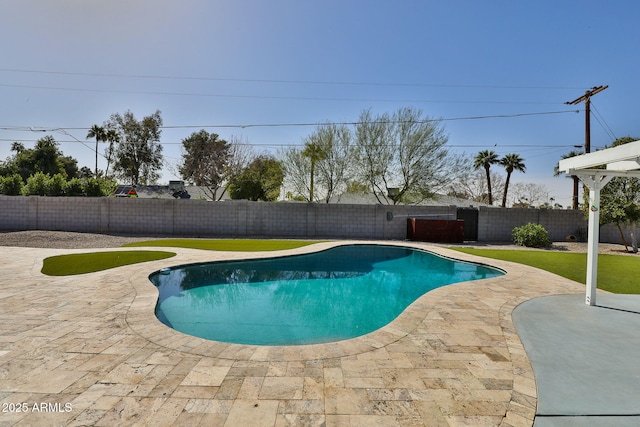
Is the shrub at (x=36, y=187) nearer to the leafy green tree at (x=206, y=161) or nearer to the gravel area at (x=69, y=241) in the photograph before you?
the gravel area at (x=69, y=241)

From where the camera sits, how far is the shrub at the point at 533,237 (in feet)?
44.9

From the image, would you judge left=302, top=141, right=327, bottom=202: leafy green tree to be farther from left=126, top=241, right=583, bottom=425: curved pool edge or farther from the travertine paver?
the travertine paver

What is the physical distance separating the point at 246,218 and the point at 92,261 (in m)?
8.00

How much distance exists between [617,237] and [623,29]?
1159 cm

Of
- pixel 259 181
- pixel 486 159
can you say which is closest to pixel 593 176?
pixel 259 181

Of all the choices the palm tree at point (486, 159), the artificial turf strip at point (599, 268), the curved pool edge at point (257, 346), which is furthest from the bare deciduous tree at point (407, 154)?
the curved pool edge at point (257, 346)

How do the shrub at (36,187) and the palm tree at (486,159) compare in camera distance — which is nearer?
the shrub at (36,187)

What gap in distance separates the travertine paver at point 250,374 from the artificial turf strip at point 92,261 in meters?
2.54

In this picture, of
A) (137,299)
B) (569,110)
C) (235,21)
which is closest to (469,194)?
(569,110)

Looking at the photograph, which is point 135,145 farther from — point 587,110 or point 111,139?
point 587,110

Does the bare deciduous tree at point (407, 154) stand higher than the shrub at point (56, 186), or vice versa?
the bare deciduous tree at point (407, 154)

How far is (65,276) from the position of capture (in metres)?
6.51

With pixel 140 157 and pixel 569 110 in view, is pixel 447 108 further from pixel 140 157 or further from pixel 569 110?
pixel 140 157

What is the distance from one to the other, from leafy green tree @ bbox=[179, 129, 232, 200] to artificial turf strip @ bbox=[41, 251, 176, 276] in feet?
47.1
